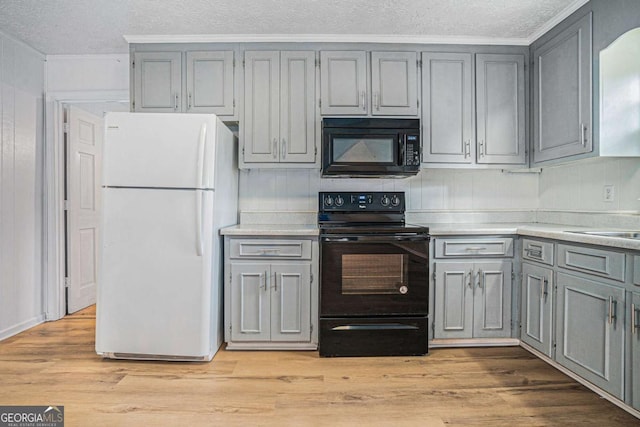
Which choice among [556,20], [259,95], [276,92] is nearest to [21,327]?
[259,95]

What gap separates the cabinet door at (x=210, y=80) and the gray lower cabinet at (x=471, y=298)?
6.56ft

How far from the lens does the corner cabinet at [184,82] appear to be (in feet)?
9.41

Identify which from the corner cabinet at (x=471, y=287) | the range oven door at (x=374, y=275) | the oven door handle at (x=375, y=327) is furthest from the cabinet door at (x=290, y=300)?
the corner cabinet at (x=471, y=287)

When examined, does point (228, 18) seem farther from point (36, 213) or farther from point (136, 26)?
point (36, 213)

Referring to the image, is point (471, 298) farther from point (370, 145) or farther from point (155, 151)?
point (155, 151)

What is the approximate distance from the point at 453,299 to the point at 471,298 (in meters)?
0.13

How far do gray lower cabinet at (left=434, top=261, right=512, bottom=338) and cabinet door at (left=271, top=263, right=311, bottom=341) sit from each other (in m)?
0.90

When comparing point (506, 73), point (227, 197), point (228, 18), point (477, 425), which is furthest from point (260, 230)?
point (506, 73)

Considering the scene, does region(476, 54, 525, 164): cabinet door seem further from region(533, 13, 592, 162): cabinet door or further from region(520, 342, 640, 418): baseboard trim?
region(520, 342, 640, 418): baseboard trim

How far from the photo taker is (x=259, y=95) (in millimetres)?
2871

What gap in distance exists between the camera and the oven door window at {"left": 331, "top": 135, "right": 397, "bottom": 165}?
9.05ft

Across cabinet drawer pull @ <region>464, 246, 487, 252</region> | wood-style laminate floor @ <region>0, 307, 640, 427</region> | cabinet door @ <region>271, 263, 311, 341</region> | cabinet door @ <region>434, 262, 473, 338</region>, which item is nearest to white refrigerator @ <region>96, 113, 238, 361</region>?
wood-style laminate floor @ <region>0, 307, 640, 427</region>

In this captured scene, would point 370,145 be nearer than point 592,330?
No

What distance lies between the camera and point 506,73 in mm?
2926
